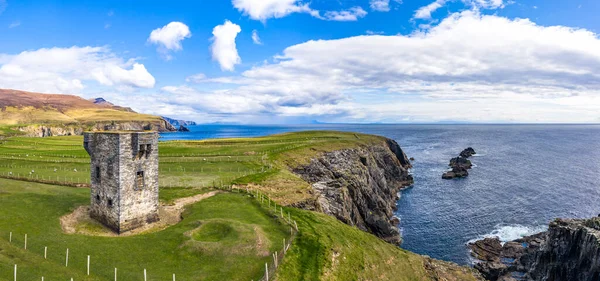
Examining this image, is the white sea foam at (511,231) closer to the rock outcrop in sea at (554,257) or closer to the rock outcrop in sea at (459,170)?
the rock outcrop in sea at (554,257)

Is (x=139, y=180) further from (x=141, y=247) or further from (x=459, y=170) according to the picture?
(x=459, y=170)

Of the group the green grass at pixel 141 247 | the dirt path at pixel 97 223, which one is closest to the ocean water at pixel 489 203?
the green grass at pixel 141 247

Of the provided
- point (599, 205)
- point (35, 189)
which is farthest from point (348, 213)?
point (599, 205)

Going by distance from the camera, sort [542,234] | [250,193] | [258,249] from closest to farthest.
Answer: [258,249] < [250,193] < [542,234]

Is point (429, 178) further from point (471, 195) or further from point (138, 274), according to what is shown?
point (138, 274)

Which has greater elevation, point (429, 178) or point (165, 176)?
point (165, 176)

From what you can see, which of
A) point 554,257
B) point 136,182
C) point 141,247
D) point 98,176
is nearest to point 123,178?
point 136,182
